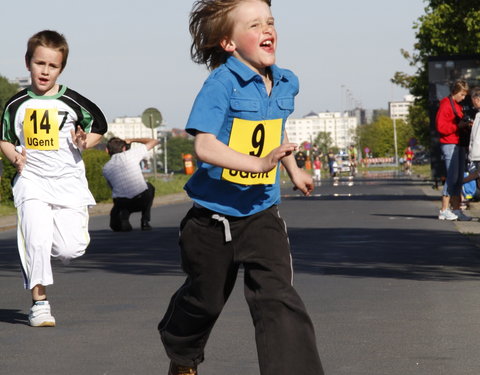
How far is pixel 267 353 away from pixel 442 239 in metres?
9.94

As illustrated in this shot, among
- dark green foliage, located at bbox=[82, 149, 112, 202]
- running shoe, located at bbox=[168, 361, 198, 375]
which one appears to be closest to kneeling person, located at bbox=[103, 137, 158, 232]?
dark green foliage, located at bbox=[82, 149, 112, 202]

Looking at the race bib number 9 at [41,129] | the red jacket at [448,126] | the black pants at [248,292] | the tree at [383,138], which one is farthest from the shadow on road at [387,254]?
the tree at [383,138]

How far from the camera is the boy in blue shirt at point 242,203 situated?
15.2 feet

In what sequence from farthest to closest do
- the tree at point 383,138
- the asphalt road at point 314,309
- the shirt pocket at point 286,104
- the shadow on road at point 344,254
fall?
1. the tree at point 383,138
2. the shadow on road at point 344,254
3. the asphalt road at point 314,309
4. the shirt pocket at point 286,104

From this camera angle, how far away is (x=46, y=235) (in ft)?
25.1

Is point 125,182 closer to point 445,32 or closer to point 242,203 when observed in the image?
point 242,203

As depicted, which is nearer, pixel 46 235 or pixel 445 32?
pixel 46 235

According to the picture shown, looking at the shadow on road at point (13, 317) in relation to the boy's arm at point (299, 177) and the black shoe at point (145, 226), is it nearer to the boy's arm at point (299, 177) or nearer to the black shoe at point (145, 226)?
the boy's arm at point (299, 177)

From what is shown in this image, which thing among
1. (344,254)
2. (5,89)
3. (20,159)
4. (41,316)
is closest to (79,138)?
(20,159)

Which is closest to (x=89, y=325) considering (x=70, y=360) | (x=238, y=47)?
(x=70, y=360)

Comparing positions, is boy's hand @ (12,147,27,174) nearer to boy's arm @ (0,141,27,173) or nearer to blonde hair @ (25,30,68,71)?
boy's arm @ (0,141,27,173)

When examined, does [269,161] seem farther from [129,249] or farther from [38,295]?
[129,249]

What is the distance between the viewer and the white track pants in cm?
762

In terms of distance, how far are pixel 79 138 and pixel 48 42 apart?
0.64 metres
